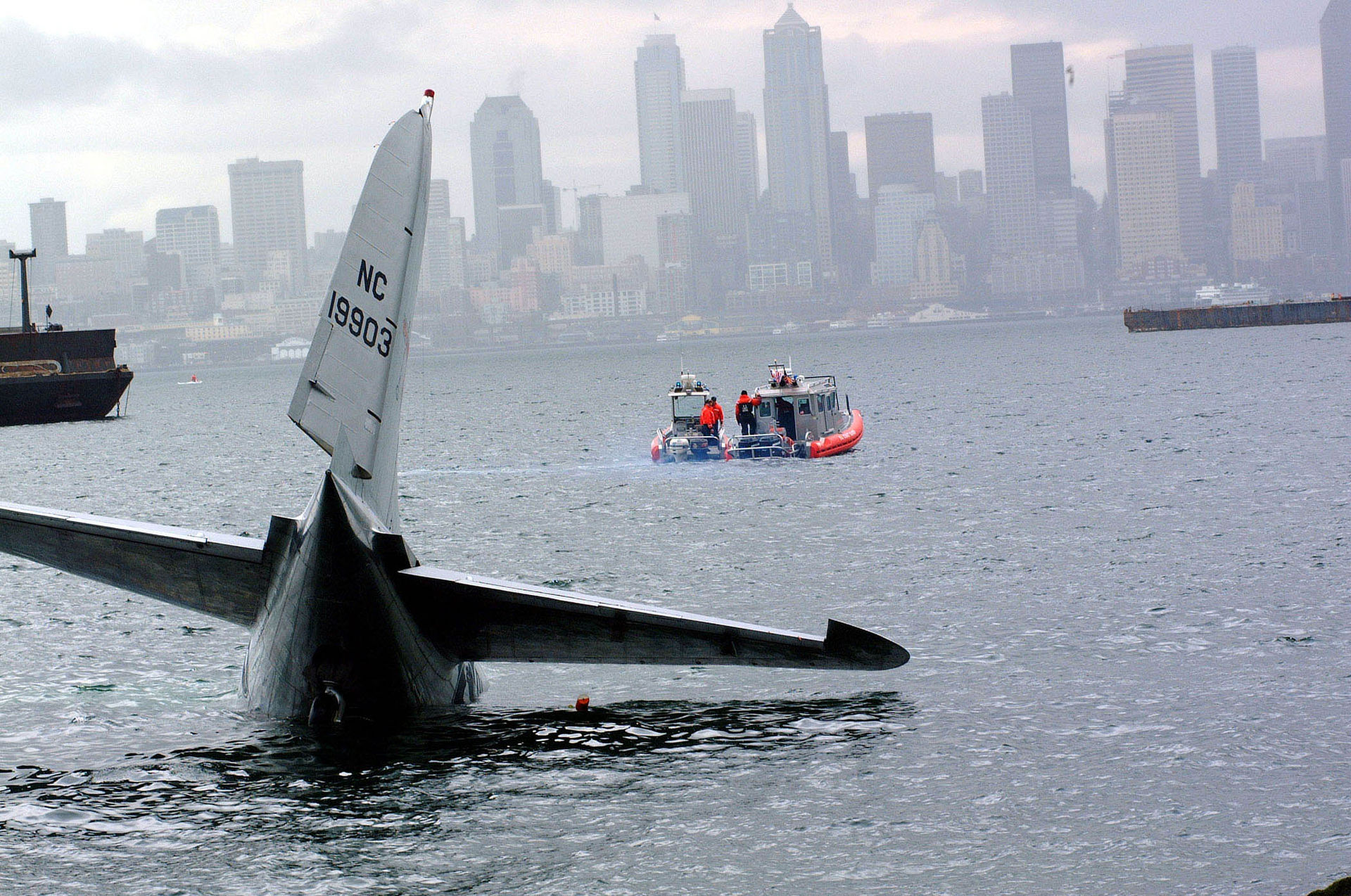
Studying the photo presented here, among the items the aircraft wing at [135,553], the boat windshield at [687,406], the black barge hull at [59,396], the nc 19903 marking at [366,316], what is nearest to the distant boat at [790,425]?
the boat windshield at [687,406]

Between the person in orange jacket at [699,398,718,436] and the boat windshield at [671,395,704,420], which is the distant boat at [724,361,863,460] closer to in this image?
the person in orange jacket at [699,398,718,436]

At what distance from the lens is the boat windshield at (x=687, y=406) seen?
5647 cm

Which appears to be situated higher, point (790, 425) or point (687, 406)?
point (687, 406)

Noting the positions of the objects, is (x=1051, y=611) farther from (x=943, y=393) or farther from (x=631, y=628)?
(x=943, y=393)

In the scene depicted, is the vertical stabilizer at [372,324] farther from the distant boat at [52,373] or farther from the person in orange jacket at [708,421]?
the distant boat at [52,373]

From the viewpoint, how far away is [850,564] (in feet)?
101

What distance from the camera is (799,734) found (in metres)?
16.0

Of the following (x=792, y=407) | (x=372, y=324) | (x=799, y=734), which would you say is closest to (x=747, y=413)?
(x=792, y=407)

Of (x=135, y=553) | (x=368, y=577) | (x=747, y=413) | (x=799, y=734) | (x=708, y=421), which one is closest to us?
(x=135, y=553)

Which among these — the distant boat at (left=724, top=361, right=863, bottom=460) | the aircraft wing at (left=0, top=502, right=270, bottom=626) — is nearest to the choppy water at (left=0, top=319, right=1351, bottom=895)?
the aircraft wing at (left=0, top=502, right=270, bottom=626)

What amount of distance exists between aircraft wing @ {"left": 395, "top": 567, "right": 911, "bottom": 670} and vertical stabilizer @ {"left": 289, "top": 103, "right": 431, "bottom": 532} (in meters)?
1.42

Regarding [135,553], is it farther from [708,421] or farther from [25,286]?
[25,286]

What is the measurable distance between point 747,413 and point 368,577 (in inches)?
1692

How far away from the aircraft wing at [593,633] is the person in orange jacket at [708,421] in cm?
4177
